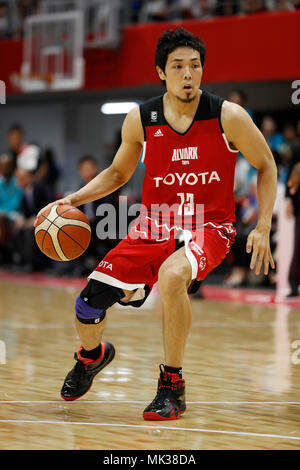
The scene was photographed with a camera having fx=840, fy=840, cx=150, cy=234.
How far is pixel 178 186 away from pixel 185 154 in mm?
167

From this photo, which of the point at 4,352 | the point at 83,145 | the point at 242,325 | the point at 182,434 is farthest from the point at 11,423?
the point at 83,145

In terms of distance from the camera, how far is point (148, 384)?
489 cm

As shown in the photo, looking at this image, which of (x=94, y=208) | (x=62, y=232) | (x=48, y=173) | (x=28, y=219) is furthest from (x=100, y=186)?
(x=48, y=173)

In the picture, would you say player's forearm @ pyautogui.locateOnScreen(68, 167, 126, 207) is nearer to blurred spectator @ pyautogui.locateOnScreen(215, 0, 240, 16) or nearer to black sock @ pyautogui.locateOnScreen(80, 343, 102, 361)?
black sock @ pyautogui.locateOnScreen(80, 343, 102, 361)

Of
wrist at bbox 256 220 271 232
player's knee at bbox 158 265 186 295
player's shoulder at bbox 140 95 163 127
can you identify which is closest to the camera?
player's knee at bbox 158 265 186 295

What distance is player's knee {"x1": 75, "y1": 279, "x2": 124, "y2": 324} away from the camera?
422 centimetres

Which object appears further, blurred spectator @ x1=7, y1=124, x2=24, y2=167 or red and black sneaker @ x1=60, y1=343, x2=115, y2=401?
blurred spectator @ x1=7, y1=124, x2=24, y2=167

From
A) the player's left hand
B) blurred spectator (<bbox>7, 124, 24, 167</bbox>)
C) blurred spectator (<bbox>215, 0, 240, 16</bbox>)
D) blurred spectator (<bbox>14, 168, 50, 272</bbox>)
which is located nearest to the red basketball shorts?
the player's left hand

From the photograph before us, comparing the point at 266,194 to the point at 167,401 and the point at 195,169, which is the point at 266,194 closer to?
the point at 195,169

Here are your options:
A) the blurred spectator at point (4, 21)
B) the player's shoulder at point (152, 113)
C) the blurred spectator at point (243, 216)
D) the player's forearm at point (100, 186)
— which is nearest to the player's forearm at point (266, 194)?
the player's shoulder at point (152, 113)

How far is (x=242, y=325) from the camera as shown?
7730mm

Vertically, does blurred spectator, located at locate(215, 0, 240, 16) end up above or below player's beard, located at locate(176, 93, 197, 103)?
above

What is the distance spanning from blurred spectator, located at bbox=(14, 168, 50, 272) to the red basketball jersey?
927 centimetres
